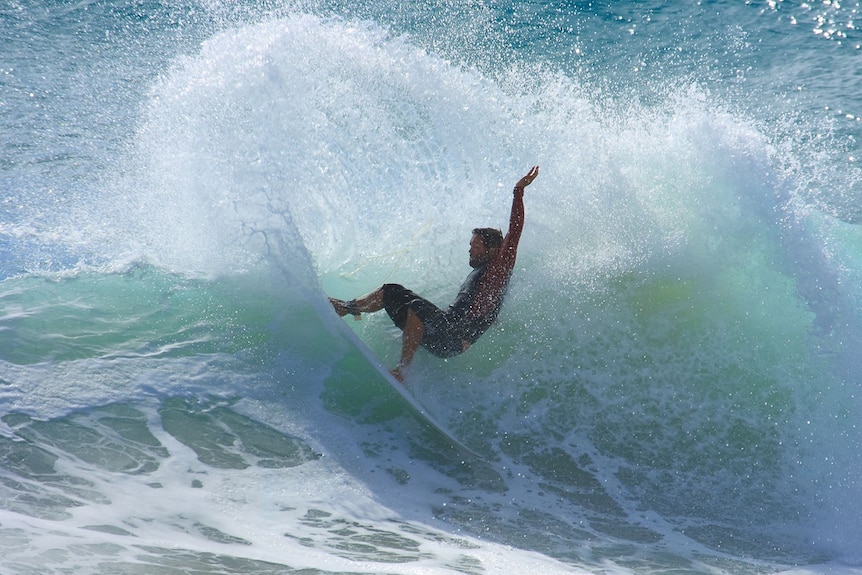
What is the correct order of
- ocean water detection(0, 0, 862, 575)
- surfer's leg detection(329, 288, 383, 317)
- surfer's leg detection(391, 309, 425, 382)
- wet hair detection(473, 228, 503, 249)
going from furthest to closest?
surfer's leg detection(329, 288, 383, 317) → wet hair detection(473, 228, 503, 249) → surfer's leg detection(391, 309, 425, 382) → ocean water detection(0, 0, 862, 575)

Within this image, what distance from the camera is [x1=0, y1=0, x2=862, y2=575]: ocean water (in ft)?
14.1

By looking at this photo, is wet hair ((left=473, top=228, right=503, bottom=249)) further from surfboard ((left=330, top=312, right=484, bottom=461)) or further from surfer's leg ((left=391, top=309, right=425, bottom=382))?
surfboard ((left=330, top=312, right=484, bottom=461))

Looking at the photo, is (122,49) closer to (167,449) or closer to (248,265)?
(248,265)

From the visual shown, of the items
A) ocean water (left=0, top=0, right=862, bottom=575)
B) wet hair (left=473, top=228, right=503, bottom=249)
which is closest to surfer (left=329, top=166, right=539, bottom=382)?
wet hair (left=473, top=228, right=503, bottom=249)

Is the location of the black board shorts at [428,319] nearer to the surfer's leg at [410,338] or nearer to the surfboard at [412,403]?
the surfer's leg at [410,338]

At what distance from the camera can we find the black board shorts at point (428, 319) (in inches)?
208

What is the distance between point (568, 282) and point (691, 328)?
1.11 meters

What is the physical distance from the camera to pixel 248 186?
5.44 metres

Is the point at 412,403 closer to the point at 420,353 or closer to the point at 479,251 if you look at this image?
the point at 420,353

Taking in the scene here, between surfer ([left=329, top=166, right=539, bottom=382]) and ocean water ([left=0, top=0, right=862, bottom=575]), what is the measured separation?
32cm

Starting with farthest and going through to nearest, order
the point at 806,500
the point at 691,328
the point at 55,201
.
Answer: the point at 55,201 → the point at 691,328 → the point at 806,500

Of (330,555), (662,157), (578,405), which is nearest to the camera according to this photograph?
(330,555)

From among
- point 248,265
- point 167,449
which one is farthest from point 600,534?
point 248,265

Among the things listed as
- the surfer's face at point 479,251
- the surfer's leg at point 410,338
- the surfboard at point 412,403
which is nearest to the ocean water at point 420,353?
the surfboard at point 412,403
